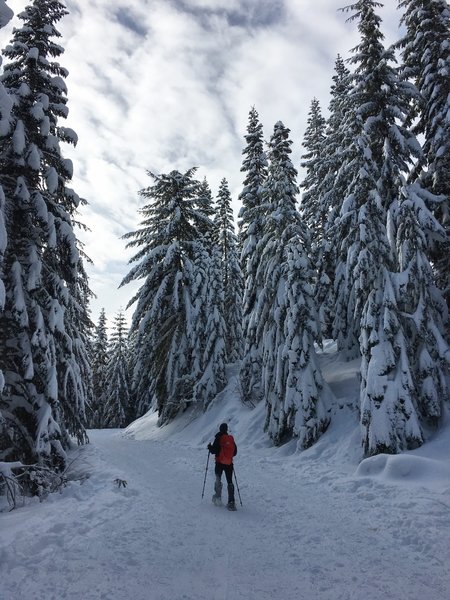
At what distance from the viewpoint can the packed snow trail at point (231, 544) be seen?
4.92m

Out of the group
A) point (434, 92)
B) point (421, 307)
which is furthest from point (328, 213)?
point (421, 307)

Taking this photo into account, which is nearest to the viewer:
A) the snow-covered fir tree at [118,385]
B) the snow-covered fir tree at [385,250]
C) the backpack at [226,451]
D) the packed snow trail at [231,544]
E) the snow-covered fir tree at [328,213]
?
the packed snow trail at [231,544]

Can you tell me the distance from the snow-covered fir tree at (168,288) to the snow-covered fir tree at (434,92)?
12.9m

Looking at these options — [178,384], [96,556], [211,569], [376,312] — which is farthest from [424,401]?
[178,384]

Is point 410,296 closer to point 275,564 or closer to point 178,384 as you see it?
point 275,564

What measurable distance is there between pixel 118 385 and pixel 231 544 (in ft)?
140

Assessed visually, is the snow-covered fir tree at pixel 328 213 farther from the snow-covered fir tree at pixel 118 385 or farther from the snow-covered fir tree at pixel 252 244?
the snow-covered fir tree at pixel 118 385

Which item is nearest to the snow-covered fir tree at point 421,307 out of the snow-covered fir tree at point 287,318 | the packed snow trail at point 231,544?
the packed snow trail at point 231,544

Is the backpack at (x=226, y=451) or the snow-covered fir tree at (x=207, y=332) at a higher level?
the snow-covered fir tree at (x=207, y=332)

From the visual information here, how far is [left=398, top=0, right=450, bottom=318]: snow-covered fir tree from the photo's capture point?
13.8 metres

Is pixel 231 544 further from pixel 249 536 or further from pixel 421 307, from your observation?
pixel 421 307

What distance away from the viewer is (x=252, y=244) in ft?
73.5

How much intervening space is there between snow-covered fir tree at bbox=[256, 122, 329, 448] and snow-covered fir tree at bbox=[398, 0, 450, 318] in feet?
16.4

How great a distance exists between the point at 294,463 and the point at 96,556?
8892mm
